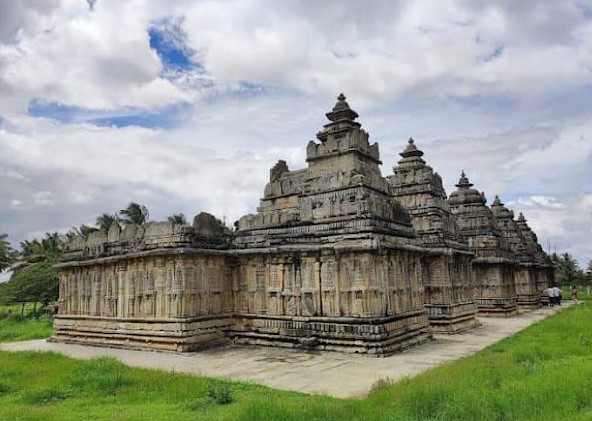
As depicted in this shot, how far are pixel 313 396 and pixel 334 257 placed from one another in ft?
23.1

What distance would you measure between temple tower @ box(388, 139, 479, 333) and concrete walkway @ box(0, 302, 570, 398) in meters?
2.69

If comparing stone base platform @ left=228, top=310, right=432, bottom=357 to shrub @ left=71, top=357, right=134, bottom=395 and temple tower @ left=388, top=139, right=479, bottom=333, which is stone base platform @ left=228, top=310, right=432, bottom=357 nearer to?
temple tower @ left=388, top=139, right=479, bottom=333

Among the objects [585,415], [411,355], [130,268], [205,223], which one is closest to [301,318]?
[411,355]

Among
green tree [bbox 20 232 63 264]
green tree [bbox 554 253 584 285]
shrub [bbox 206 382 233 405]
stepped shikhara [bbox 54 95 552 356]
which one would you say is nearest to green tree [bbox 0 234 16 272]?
green tree [bbox 20 232 63 264]

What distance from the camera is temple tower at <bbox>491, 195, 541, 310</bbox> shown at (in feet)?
125

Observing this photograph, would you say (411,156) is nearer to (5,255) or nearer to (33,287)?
(33,287)

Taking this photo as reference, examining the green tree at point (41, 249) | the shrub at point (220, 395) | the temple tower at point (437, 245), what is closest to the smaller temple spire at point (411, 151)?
the temple tower at point (437, 245)

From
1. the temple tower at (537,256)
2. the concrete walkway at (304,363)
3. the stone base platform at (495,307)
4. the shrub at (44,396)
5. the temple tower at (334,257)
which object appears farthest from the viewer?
the temple tower at (537,256)

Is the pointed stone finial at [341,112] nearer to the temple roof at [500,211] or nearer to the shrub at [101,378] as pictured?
the shrub at [101,378]

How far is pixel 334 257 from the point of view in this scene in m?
16.3

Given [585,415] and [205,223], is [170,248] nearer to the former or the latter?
[205,223]

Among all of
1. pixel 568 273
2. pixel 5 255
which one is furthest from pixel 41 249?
pixel 568 273

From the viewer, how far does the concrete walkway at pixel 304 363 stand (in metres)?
11.5

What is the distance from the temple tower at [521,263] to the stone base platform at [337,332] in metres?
22.6
